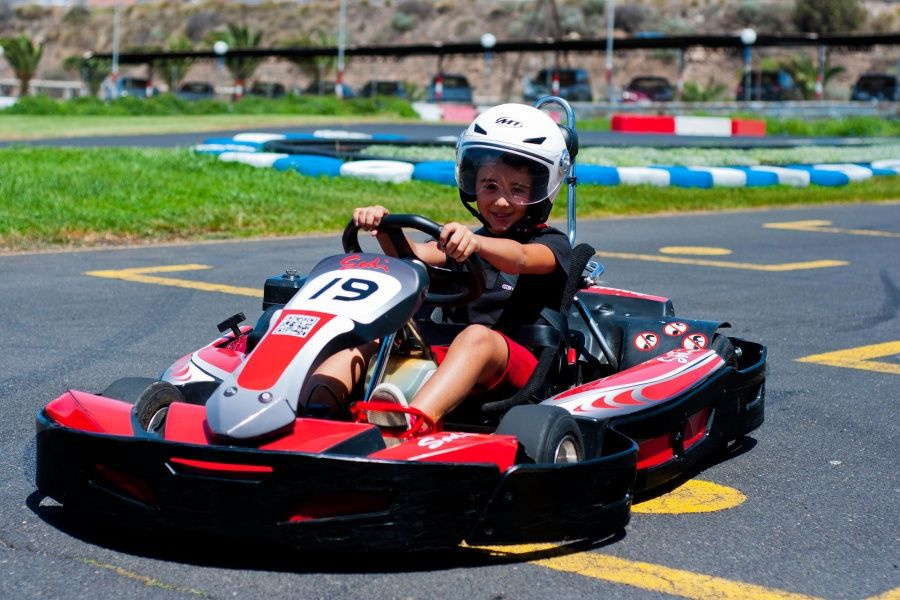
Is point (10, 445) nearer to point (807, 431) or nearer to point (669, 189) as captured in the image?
point (807, 431)

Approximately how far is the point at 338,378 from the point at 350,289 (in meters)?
0.23

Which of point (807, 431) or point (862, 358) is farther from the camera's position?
point (862, 358)

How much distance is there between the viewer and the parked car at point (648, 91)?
40719 millimetres

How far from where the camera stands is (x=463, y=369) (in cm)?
349

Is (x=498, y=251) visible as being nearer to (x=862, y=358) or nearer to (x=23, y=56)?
(x=862, y=358)

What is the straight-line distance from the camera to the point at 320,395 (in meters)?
3.40

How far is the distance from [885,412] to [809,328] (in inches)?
69.6

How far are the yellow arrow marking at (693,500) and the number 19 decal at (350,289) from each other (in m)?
0.93

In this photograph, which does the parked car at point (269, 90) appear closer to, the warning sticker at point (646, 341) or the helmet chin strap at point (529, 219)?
the warning sticker at point (646, 341)

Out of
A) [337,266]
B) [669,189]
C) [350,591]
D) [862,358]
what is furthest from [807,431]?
[669,189]

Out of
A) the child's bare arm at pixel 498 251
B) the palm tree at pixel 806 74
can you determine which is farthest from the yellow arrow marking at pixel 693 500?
the palm tree at pixel 806 74

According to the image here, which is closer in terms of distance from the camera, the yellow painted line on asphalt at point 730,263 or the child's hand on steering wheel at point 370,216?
the child's hand on steering wheel at point 370,216

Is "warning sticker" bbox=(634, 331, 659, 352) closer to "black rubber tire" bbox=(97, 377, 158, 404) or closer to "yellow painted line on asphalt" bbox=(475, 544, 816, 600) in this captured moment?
"yellow painted line on asphalt" bbox=(475, 544, 816, 600)

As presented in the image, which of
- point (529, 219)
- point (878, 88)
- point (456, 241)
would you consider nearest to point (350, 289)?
point (456, 241)
